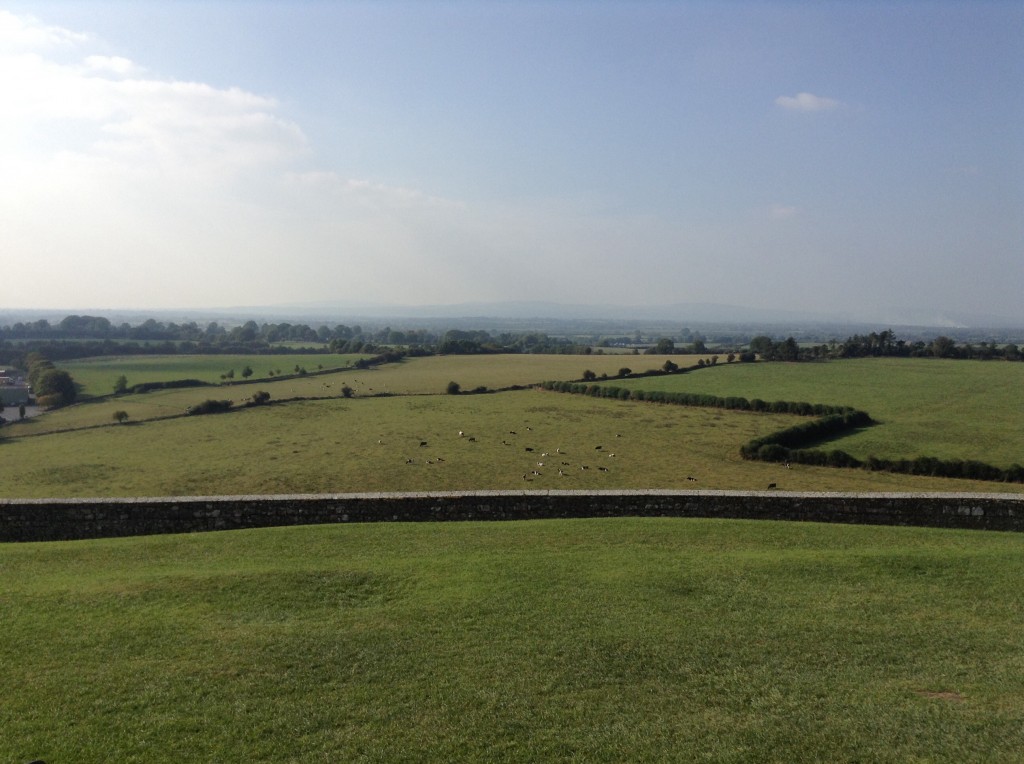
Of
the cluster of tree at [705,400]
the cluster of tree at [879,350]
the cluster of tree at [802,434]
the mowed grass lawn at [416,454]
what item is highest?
the cluster of tree at [879,350]

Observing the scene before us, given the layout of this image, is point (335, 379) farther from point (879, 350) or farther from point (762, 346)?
point (879, 350)

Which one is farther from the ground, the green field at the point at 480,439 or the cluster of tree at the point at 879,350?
the cluster of tree at the point at 879,350

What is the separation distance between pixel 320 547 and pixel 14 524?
659 centimetres

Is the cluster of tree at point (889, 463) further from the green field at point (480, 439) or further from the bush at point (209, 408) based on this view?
the bush at point (209, 408)

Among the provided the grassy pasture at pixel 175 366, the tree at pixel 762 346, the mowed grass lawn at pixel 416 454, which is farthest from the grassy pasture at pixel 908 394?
the grassy pasture at pixel 175 366

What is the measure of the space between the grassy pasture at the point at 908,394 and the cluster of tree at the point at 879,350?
4.04m

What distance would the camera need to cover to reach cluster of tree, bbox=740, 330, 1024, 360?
7125cm

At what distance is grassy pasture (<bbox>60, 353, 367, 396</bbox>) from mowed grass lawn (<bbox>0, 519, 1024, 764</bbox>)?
53.8 meters

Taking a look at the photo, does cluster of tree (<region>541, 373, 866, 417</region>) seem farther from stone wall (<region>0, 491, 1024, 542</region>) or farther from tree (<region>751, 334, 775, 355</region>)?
tree (<region>751, 334, 775, 355</region>)

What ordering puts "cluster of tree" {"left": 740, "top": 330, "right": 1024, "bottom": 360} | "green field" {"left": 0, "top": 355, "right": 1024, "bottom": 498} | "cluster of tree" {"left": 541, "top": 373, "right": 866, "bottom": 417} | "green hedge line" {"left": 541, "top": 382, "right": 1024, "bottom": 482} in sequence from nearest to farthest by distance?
1. "green field" {"left": 0, "top": 355, "right": 1024, "bottom": 498}
2. "green hedge line" {"left": 541, "top": 382, "right": 1024, "bottom": 482}
3. "cluster of tree" {"left": 541, "top": 373, "right": 866, "bottom": 417}
4. "cluster of tree" {"left": 740, "top": 330, "right": 1024, "bottom": 360}

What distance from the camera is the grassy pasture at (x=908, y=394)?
32.9m

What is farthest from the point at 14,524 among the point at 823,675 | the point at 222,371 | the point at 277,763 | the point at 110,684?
the point at 222,371

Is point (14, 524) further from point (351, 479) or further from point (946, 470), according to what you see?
point (946, 470)

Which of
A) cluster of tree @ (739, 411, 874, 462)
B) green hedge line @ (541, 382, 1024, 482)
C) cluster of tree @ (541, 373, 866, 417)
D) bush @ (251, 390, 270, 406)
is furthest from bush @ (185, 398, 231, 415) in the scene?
cluster of tree @ (739, 411, 874, 462)
